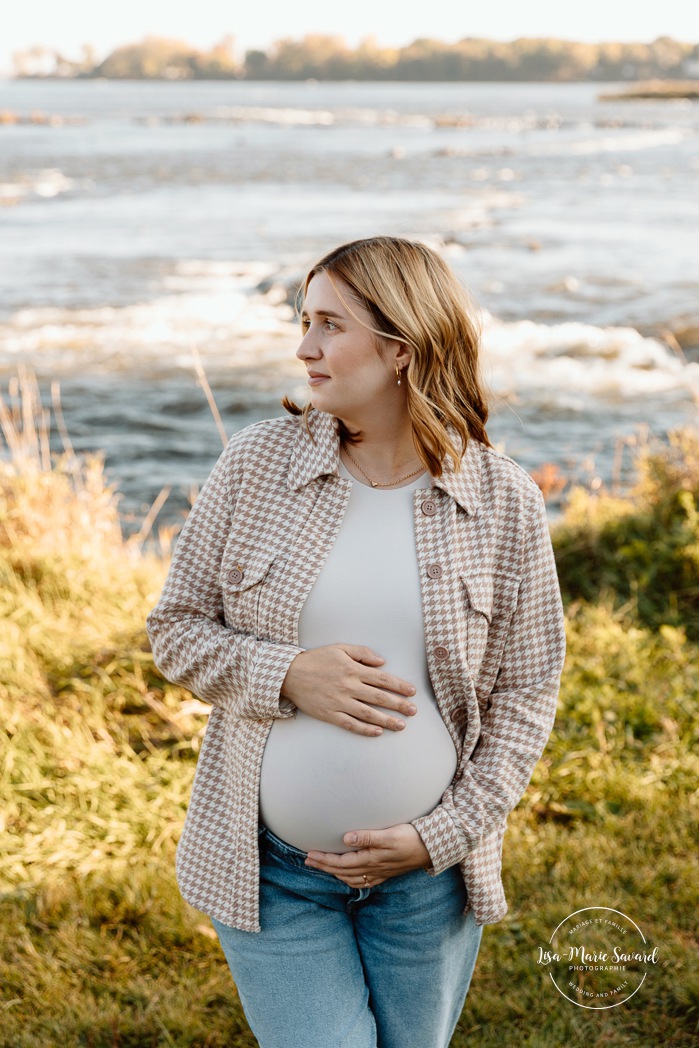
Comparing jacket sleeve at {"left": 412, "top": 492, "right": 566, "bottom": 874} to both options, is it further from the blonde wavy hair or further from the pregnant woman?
the blonde wavy hair

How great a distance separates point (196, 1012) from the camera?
326 cm

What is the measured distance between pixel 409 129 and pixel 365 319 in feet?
207

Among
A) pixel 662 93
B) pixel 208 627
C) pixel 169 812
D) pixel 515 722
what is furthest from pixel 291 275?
pixel 662 93

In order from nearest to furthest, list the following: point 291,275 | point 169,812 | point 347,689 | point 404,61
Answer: point 347,689, point 169,812, point 291,275, point 404,61

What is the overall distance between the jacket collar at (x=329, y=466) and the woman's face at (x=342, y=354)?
6 cm

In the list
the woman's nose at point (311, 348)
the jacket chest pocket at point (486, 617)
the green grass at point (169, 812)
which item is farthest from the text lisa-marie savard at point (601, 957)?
the woman's nose at point (311, 348)

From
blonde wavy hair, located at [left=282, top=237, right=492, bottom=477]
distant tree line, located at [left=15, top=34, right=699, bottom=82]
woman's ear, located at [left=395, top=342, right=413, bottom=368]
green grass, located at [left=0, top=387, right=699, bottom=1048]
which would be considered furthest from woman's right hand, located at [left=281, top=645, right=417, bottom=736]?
distant tree line, located at [left=15, top=34, right=699, bottom=82]

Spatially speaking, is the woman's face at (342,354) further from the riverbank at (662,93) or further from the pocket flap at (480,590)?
the riverbank at (662,93)

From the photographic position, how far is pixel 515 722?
2414 mm

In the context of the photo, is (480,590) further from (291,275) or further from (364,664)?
(291,275)

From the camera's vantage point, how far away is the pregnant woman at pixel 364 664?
7.61 feet

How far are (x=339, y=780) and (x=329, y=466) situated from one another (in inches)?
26.5

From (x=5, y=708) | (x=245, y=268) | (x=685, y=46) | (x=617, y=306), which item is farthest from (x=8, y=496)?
(x=685, y=46)

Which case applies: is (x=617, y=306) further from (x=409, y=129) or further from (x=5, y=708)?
(x=409, y=129)
